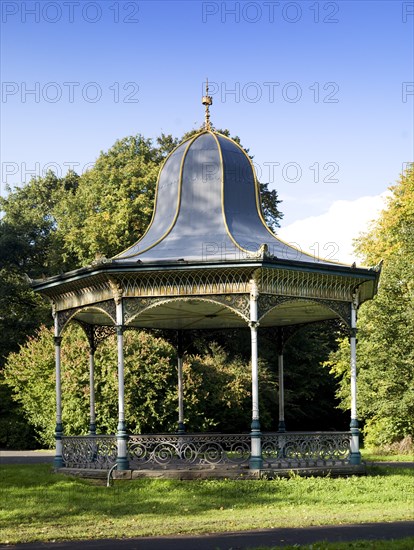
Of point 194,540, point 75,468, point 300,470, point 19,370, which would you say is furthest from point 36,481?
point 19,370

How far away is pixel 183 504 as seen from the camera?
51.5ft

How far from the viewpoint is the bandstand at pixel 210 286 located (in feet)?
62.0

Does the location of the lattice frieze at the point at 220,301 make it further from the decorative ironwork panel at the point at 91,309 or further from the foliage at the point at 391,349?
the foliage at the point at 391,349

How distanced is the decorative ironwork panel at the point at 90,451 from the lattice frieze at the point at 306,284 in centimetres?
496

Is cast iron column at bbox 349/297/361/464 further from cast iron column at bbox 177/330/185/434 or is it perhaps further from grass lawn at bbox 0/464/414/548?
cast iron column at bbox 177/330/185/434

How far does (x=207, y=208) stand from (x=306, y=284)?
10.2ft

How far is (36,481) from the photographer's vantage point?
18.5 m

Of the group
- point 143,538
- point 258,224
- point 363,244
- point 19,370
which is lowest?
point 143,538

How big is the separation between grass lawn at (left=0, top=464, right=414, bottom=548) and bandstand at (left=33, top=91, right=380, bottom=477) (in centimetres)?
107

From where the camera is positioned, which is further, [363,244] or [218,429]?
[363,244]

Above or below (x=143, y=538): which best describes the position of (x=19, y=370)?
above

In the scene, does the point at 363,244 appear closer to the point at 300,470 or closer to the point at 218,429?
the point at 218,429

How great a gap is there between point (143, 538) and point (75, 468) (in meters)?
8.07

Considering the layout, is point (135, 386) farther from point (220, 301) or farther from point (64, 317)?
point (220, 301)
